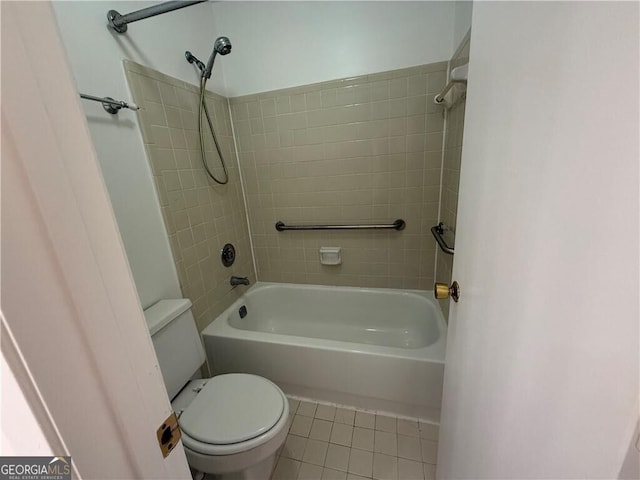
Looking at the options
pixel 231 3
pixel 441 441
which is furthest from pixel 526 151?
pixel 231 3

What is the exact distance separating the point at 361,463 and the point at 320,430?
0.84 ft

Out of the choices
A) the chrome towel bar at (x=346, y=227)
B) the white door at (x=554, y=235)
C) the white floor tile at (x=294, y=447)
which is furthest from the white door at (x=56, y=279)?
the chrome towel bar at (x=346, y=227)

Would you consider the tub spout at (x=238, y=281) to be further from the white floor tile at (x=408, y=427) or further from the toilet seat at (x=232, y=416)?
the white floor tile at (x=408, y=427)

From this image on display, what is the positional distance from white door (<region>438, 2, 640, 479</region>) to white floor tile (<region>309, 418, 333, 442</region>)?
90 cm

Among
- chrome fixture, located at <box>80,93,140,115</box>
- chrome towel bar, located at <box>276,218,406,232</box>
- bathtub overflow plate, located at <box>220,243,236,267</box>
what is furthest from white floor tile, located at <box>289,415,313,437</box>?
chrome fixture, located at <box>80,93,140,115</box>

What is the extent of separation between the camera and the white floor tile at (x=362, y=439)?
127 cm

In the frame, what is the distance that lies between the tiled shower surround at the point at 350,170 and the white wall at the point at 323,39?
0.08 metres

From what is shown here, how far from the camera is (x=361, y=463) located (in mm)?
1194

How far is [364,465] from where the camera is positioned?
3.89ft

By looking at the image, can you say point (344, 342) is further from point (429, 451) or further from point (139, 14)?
point (139, 14)

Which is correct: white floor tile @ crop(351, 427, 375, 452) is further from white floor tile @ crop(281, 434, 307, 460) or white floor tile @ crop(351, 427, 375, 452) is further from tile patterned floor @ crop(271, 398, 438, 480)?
white floor tile @ crop(281, 434, 307, 460)

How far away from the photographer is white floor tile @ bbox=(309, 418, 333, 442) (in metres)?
1.33

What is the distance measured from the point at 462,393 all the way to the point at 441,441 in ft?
1.32

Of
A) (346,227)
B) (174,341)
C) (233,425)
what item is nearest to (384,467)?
(233,425)
